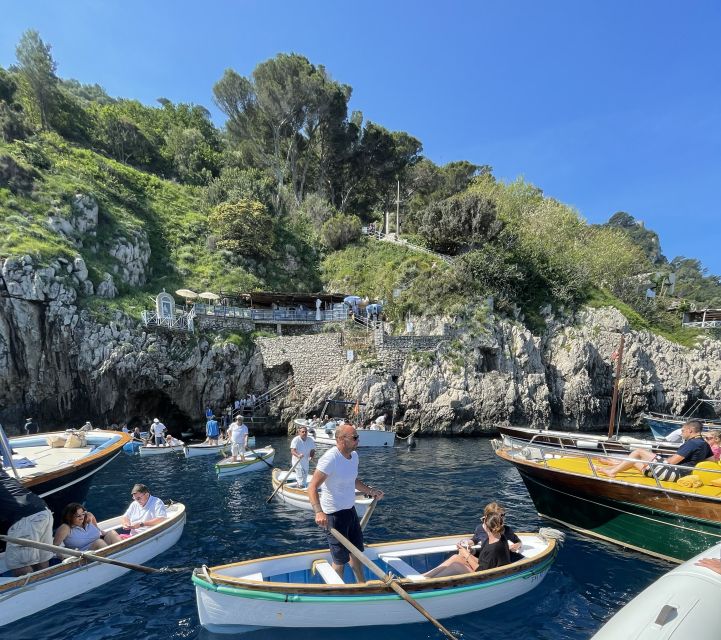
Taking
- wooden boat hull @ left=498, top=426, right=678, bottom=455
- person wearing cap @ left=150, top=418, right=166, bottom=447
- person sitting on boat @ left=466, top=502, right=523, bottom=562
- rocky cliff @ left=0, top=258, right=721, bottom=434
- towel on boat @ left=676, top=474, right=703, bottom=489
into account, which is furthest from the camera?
rocky cliff @ left=0, top=258, right=721, bottom=434

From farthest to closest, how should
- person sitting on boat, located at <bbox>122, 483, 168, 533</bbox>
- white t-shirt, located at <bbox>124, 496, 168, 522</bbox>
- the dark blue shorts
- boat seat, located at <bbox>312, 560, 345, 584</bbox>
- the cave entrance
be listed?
the cave entrance
white t-shirt, located at <bbox>124, 496, 168, 522</bbox>
person sitting on boat, located at <bbox>122, 483, 168, 533</bbox>
boat seat, located at <bbox>312, 560, 345, 584</bbox>
the dark blue shorts

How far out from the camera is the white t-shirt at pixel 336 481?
19.2 ft

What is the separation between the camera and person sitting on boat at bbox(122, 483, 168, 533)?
940cm

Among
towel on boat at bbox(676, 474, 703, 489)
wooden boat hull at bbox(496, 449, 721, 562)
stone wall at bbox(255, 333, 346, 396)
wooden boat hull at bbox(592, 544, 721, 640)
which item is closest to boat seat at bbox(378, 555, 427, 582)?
wooden boat hull at bbox(592, 544, 721, 640)

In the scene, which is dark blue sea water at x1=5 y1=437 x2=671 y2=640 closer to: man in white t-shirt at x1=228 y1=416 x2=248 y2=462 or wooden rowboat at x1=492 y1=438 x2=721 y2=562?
wooden rowboat at x1=492 y1=438 x2=721 y2=562

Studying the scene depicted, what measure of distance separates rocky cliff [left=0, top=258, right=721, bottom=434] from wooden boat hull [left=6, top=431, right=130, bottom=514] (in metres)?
13.9

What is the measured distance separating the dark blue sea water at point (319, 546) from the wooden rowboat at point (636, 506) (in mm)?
435

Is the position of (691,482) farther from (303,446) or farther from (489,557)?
(303,446)

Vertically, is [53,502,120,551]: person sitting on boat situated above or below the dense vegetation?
below

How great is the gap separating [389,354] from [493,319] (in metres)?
8.48

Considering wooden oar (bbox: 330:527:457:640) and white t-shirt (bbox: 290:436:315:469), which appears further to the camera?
white t-shirt (bbox: 290:436:315:469)

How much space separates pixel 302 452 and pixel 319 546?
3272 millimetres

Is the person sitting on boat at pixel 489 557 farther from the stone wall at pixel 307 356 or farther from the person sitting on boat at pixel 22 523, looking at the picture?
the stone wall at pixel 307 356

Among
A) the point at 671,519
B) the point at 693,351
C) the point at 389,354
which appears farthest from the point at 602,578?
the point at 693,351
